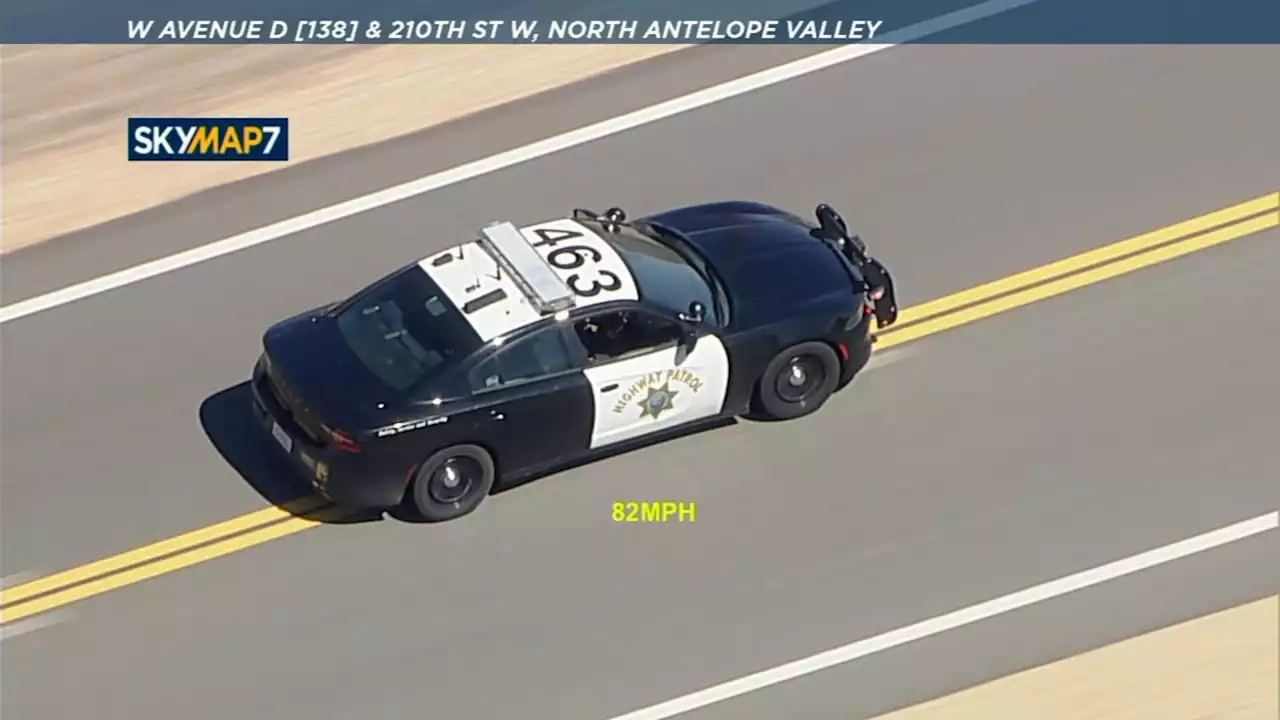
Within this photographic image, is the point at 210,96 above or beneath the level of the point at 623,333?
above

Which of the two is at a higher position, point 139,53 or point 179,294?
point 139,53

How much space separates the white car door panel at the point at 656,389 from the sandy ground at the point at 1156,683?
9.01 ft

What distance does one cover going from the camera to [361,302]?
50.8 ft

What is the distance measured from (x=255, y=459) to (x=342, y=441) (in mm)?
1530

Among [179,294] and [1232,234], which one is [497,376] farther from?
[1232,234]

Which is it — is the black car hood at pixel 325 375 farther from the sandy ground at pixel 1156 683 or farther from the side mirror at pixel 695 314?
the sandy ground at pixel 1156 683

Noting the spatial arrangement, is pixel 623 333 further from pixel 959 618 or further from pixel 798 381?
pixel 959 618

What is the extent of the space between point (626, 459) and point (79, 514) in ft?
12.8

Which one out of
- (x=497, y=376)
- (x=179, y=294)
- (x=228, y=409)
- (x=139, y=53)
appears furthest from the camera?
(x=139, y=53)

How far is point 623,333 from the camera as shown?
49.5ft

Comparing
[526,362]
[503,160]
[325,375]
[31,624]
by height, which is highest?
[503,160]

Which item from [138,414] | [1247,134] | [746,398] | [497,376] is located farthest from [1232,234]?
[138,414]

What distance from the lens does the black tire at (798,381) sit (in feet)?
51.4

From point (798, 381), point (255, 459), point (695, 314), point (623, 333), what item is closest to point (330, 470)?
point (255, 459)
